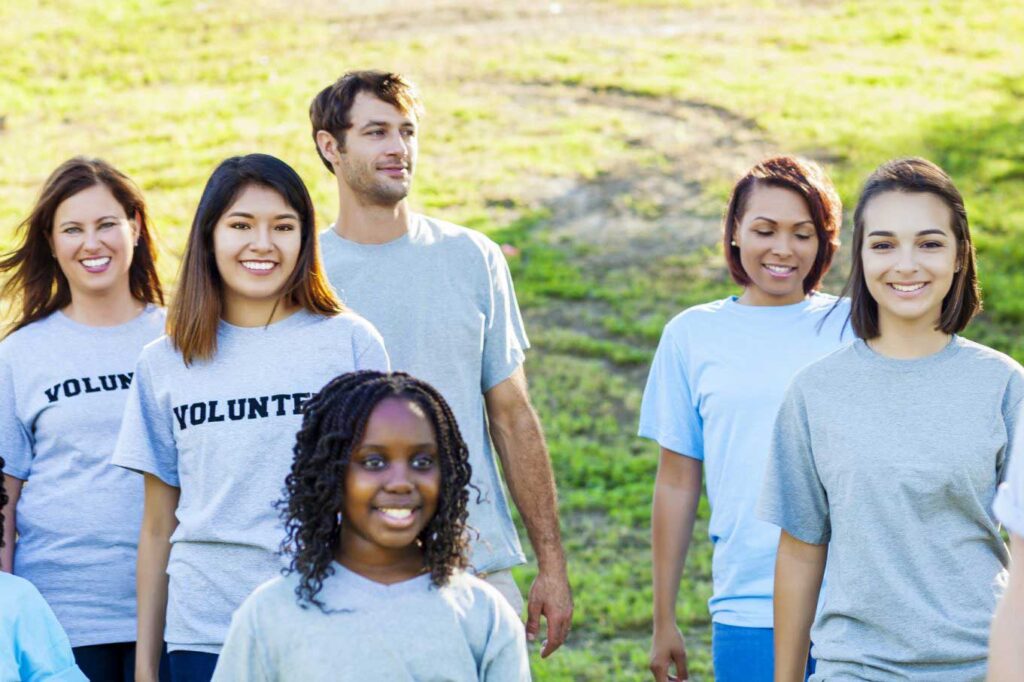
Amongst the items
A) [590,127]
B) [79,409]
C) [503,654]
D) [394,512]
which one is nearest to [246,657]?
[394,512]

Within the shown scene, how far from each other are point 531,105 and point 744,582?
1262 cm

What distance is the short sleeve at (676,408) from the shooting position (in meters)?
4.53

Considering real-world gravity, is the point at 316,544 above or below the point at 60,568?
above

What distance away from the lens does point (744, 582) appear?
4.23 metres

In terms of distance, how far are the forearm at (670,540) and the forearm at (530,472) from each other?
0.98 feet

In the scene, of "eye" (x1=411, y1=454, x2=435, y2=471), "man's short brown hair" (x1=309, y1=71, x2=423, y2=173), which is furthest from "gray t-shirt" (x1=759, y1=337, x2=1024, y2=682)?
"man's short brown hair" (x1=309, y1=71, x2=423, y2=173)

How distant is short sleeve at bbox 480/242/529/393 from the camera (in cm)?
463

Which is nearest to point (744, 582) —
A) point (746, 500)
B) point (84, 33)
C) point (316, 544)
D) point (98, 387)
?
point (746, 500)

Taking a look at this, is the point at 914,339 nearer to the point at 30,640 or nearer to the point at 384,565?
the point at 384,565

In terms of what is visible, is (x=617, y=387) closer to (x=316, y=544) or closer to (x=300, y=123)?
(x=300, y=123)

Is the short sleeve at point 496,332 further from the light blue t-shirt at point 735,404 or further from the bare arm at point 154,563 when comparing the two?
the bare arm at point 154,563

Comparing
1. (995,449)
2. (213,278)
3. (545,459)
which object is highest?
(213,278)

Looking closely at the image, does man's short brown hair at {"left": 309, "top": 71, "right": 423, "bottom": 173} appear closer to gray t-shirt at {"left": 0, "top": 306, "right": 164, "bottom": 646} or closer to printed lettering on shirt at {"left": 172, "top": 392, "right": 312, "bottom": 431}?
gray t-shirt at {"left": 0, "top": 306, "right": 164, "bottom": 646}

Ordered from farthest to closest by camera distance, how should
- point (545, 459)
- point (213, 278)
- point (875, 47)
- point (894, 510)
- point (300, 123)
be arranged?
point (875, 47) < point (300, 123) < point (545, 459) < point (213, 278) < point (894, 510)
